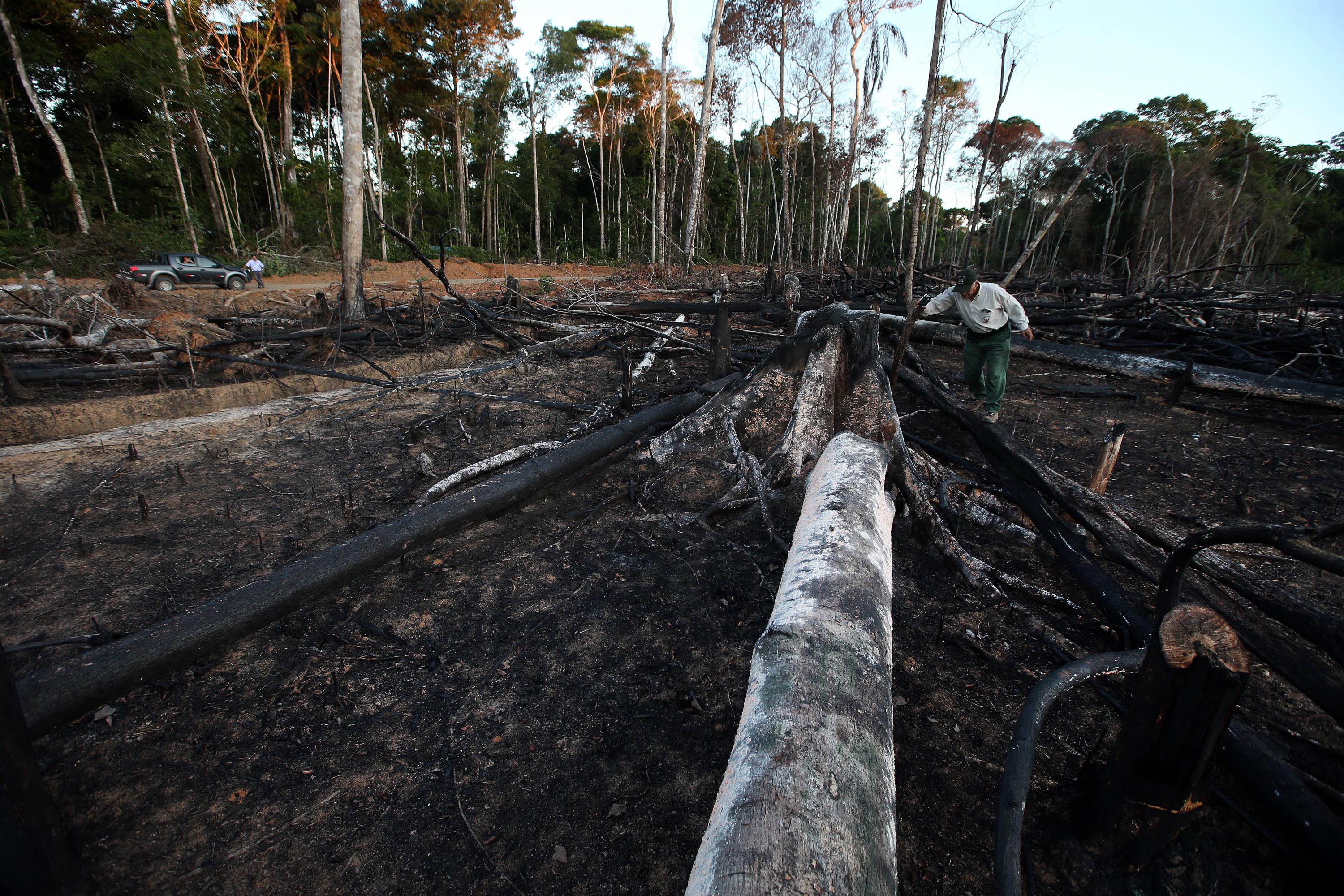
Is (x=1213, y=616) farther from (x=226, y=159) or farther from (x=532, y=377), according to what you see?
(x=226, y=159)

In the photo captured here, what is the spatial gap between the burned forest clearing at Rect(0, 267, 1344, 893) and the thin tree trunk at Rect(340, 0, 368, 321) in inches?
165

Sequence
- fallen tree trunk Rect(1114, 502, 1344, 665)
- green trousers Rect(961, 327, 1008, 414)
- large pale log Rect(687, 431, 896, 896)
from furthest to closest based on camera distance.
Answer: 1. green trousers Rect(961, 327, 1008, 414)
2. fallen tree trunk Rect(1114, 502, 1344, 665)
3. large pale log Rect(687, 431, 896, 896)

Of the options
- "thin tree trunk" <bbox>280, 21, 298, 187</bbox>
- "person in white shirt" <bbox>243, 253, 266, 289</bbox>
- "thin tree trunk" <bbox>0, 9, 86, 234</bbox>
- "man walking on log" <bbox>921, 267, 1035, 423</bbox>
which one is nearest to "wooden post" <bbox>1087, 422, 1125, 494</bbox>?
"man walking on log" <bbox>921, 267, 1035, 423</bbox>

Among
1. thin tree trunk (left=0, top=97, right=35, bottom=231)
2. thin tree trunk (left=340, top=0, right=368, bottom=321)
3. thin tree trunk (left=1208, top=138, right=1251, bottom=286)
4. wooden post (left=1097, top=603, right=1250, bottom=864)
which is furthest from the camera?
thin tree trunk (left=1208, top=138, right=1251, bottom=286)

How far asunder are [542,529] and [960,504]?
279 centimetres

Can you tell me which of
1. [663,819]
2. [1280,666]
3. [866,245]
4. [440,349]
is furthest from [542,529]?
[866,245]

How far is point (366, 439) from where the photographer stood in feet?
16.1

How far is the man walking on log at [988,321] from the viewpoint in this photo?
17.3ft

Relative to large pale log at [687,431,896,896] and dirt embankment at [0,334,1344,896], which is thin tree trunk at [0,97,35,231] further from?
large pale log at [687,431,896,896]

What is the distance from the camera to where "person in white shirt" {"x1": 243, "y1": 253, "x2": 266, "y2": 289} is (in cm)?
1719

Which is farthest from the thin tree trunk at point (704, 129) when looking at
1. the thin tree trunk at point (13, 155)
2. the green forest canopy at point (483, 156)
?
the thin tree trunk at point (13, 155)

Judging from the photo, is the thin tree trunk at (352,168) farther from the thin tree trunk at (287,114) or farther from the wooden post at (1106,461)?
the thin tree trunk at (287,114)

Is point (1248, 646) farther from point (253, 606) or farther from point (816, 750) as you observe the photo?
point (253, 606)

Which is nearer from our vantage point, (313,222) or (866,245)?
(313,222)
